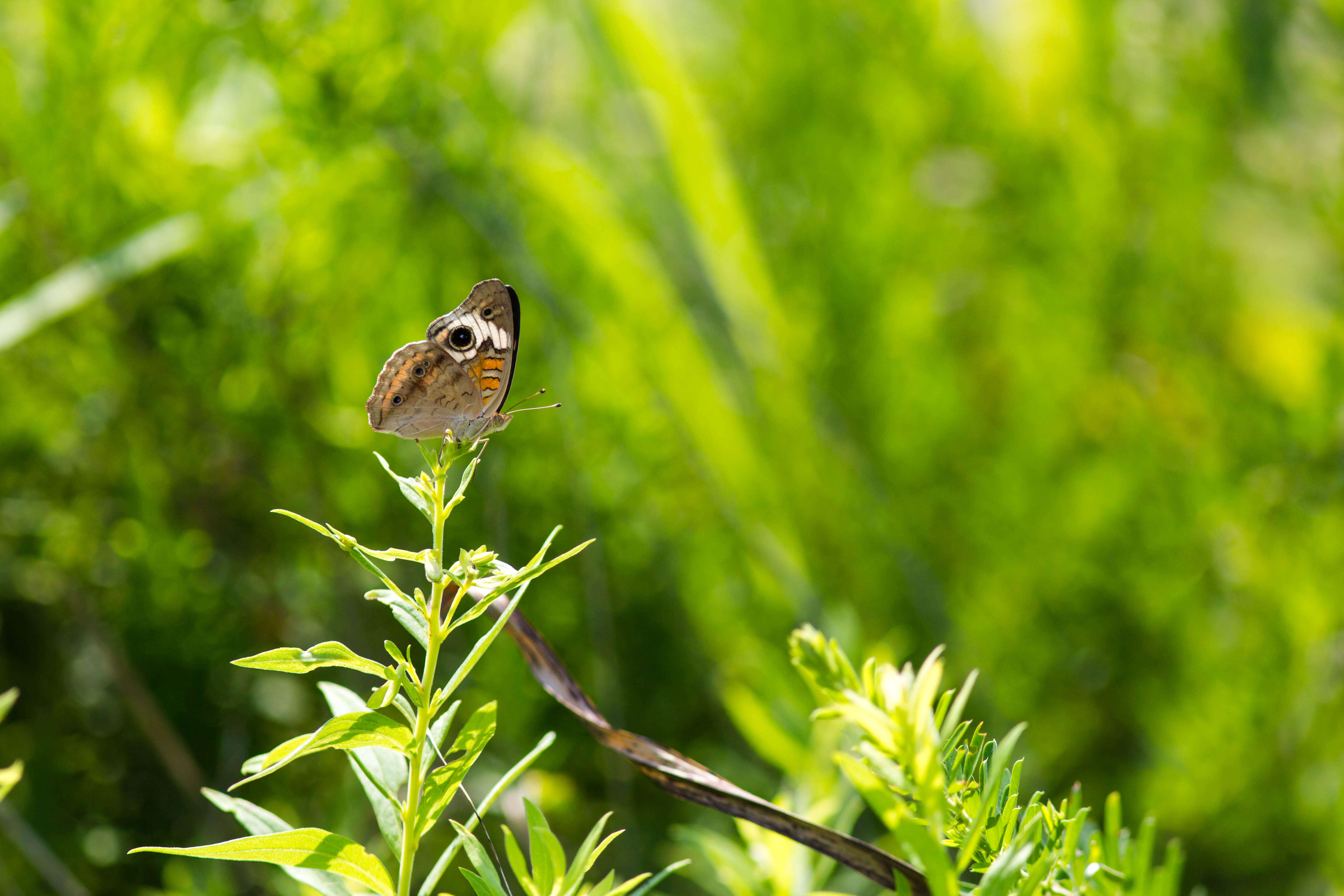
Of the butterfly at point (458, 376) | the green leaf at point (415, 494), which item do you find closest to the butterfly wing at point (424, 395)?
the butterfly at point (458, 376)

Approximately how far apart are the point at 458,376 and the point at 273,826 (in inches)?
5.4

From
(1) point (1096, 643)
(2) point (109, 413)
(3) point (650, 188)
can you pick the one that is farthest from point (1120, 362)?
(2) point (109, 413)

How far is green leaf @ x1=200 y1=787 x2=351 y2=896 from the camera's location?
0.42ft

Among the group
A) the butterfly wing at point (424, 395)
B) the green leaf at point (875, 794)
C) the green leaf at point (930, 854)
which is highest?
the butterfly wing at point (424, 395)

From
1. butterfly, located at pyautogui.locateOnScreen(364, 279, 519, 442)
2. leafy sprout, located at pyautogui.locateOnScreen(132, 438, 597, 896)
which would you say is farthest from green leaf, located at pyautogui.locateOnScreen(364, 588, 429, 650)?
butterfly, located at pyautogui.locateOnScreen(364, 279, 519, 442)

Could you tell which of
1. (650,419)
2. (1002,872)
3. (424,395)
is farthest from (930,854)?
(650,419)

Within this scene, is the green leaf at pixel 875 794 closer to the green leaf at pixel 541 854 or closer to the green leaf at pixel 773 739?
the green leaf at pixel 541 854

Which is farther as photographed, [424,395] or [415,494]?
[424,395]

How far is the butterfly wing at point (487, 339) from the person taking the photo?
235 millimetres

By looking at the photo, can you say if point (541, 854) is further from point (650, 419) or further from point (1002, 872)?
point (650, 419)

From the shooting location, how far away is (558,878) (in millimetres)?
120

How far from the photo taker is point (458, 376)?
256mm

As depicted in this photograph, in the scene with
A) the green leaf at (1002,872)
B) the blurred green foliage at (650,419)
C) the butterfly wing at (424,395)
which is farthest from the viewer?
the blurred green foliage at (650,419)

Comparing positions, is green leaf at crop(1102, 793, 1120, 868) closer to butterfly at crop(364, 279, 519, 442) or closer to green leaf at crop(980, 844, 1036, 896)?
green leaf at crop(980, 844, 1036, 896)
